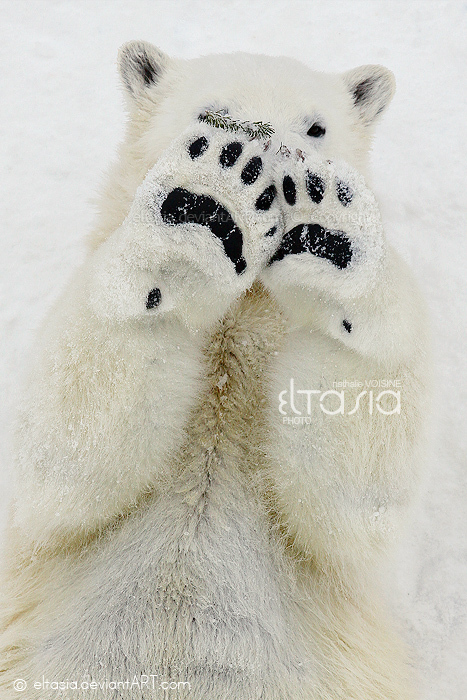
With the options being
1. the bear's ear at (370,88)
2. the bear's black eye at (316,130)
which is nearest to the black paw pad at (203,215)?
the bear's black eye at (316,130)

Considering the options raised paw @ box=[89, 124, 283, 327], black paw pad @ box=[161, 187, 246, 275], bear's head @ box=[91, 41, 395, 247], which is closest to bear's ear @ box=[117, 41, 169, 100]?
bear's head @ box=[91, 41, 395, 247]

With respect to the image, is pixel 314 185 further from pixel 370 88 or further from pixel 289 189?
pixel 370 88

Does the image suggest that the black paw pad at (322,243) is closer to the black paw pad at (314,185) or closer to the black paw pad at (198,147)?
the black paw pad at (314,185)

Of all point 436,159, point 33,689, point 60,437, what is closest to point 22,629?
point 33,689

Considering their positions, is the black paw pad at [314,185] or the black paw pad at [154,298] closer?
the black paw pad at [314,185]

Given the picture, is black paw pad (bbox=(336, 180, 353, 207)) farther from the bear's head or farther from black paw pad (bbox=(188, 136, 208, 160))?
black paw pad (bbox=(188, 136, 208, 160))
